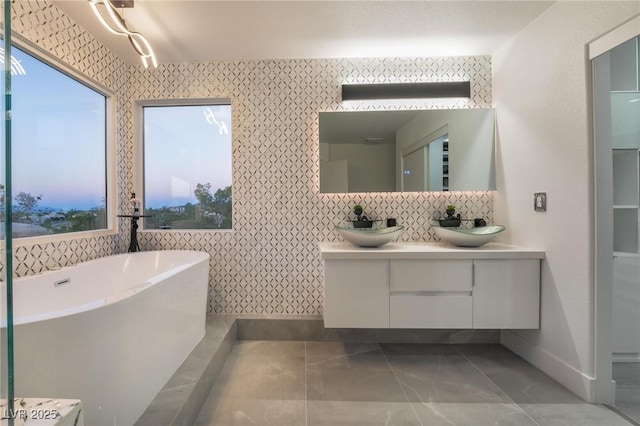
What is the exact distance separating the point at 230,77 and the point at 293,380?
2.76 metres

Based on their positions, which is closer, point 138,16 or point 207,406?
point 207,406

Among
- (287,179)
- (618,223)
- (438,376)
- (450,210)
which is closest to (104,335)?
(287,179)

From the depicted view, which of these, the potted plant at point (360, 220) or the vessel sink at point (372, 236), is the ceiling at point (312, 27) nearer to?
the potted plant at point (360, 220)

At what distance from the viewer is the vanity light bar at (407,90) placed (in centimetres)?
266

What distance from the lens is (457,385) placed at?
195 centimetres

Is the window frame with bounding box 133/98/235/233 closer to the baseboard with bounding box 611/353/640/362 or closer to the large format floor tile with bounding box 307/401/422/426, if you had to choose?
the large format floor tile with bounding box 307/401/422/426

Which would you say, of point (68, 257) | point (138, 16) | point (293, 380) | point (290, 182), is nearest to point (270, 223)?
point (290, 182)

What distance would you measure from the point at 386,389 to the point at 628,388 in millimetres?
1635

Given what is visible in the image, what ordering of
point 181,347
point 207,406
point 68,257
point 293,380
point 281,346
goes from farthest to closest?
point 281,346 < point 68,257 < point 293,380 < point 181,347 < point 207,406

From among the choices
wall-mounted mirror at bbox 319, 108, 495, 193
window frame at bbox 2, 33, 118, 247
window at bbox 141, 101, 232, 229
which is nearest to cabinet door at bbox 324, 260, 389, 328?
wall-mounted mirror at bbox 319, 108, 495, 193

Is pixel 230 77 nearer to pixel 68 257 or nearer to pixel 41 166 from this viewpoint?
pixel 41 166

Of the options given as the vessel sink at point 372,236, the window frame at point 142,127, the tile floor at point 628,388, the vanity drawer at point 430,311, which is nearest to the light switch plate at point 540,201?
the vanity drawer at point 430,311

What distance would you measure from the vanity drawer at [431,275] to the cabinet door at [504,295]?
0.09 meters

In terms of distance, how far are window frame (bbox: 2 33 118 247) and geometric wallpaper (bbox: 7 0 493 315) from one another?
0.07 metres
